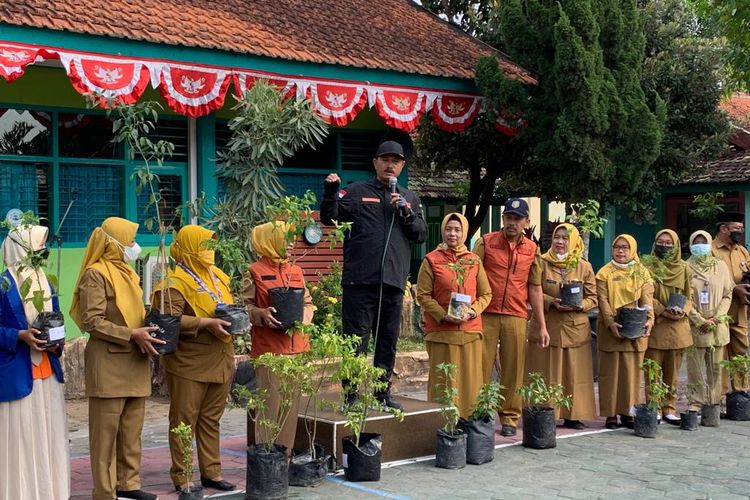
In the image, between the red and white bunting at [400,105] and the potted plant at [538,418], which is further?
the red and white bunting at [400,105]

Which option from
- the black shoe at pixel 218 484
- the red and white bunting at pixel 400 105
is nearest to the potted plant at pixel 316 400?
the black shoe at pixel 218 484

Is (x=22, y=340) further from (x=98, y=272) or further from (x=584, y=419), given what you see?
(x=584, y=419)

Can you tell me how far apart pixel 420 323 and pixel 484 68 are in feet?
11.8

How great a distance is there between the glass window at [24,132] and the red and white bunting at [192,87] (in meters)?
1.50

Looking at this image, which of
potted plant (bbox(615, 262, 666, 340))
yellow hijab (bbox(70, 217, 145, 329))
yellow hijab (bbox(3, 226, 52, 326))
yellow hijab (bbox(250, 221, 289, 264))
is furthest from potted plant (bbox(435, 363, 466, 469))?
yellow hijab (bbox(3, 226, 52, 326))

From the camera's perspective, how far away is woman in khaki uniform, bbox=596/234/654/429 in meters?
9.03

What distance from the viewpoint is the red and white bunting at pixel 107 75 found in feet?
34.3

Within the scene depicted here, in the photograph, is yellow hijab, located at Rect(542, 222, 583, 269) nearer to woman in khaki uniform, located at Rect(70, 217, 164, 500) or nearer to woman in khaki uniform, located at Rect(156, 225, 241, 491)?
woman in khaki uniform, located at Rect(156, 225, 241, 491)

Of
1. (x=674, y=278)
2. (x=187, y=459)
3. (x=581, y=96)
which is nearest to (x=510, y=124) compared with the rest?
(x=581, y=96)

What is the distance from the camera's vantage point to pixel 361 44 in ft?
44.2

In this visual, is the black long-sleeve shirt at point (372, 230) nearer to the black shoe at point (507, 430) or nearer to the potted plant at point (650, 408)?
the black shoe at point (507, 430)

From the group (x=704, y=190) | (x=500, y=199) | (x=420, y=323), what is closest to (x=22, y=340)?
(x=420, y=323)

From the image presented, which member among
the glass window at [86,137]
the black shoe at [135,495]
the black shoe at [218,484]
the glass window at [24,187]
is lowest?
the black shoe at [218,484]

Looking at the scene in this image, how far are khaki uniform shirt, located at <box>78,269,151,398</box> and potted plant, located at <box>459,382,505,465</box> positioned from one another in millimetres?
2621
